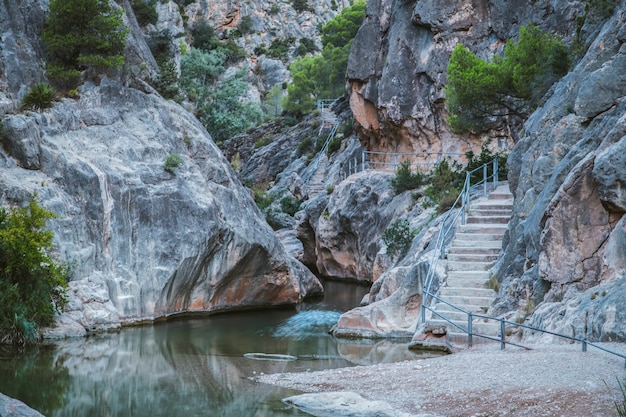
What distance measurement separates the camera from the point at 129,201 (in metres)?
24.9

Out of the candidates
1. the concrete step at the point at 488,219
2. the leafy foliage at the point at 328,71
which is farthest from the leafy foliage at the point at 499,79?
the leafy foliage at the point at 328,71

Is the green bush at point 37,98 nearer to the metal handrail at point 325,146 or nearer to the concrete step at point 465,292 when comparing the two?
the concrete step at point 465,292

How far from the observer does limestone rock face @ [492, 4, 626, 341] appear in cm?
1458

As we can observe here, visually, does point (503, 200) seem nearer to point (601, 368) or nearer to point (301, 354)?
Result: point (301, 354)

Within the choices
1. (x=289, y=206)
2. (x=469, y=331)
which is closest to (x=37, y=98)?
(x=469, y=331)

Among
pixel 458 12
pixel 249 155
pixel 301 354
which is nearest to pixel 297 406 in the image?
pixel 301 354

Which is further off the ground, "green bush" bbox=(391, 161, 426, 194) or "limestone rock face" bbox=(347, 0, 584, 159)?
"limestone rock face" bbox=(347, 0, 584, 159)

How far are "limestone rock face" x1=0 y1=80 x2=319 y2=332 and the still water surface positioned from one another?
138 cm

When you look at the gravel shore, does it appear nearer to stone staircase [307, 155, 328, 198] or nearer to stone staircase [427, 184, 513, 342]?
stone staircase [427, 184, 513, 342]

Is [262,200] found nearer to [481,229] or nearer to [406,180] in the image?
[406,180]

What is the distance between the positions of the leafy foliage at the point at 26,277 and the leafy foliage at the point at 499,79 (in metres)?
16.2

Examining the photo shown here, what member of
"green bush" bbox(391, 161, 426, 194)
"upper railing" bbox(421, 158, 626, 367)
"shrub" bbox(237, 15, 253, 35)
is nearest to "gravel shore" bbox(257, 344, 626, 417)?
"upper railing" bbox(421, 158, 626, 367)

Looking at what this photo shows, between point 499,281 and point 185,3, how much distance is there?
66488 mm

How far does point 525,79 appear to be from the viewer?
2702 cm
